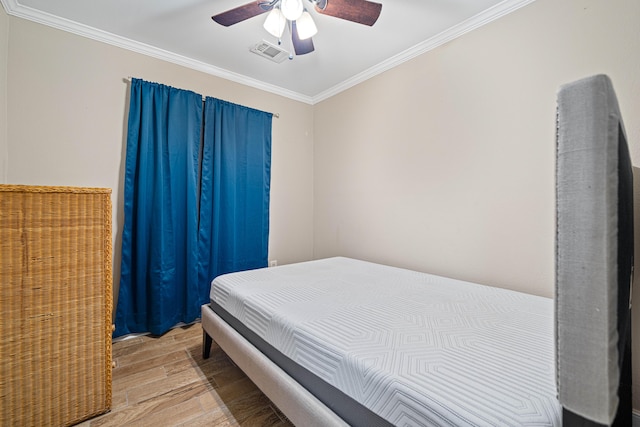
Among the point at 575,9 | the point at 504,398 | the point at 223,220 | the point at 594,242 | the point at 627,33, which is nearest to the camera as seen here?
the point at 594,242

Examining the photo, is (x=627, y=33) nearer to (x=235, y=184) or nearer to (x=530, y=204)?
(x=530, y=204)

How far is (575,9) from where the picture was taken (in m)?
1.60

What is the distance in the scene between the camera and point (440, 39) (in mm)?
2227

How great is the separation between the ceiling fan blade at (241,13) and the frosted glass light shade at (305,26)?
0.73 ft

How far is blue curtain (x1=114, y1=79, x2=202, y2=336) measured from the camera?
2297 millimetres

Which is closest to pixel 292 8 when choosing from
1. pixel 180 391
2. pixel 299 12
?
pixel 299 12

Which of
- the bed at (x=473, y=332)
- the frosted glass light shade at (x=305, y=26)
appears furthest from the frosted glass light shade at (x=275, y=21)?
the bed at (x=473, y=332)

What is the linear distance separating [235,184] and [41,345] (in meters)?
1.91

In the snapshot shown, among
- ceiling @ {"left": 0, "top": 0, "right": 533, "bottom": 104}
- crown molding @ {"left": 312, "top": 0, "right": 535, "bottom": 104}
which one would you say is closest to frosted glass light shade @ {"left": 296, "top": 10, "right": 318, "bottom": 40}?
ceiling @ {"left": 0, "top": 0, "right": 533, "bottom": 104}

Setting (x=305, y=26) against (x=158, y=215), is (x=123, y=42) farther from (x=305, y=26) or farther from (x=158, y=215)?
(x=305, y=26)

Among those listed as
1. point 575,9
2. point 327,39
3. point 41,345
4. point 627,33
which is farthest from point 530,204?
point 41,345

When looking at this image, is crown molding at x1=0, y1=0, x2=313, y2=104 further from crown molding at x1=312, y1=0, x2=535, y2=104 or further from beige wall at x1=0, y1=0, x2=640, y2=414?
crown molding at x1=312, y1=0, x2=535, y2=104

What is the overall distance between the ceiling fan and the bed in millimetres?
1435

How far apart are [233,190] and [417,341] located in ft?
7.73
